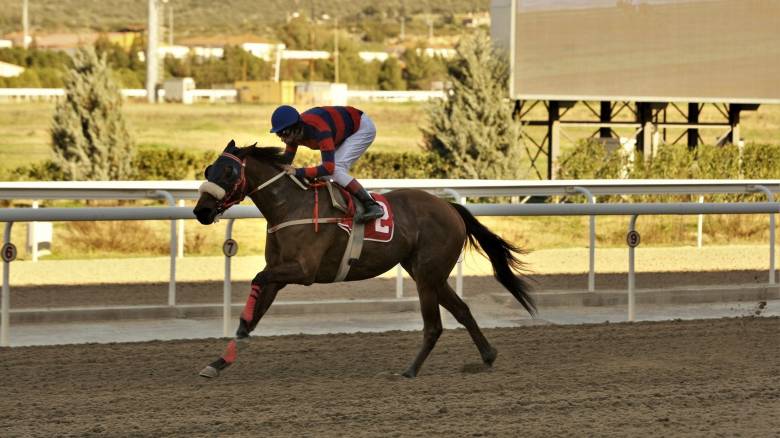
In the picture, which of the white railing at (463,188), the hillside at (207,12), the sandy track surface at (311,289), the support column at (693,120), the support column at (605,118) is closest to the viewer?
the sandy track surface at (311,289)

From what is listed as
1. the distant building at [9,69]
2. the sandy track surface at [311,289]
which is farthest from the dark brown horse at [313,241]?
the distant building at [9,69]

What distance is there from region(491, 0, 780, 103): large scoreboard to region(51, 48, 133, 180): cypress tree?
6701 mm

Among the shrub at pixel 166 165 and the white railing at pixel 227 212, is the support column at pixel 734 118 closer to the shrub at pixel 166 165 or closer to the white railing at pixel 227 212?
the shrub at pixel 166 165

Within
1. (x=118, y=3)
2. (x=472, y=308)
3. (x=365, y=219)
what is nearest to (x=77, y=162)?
(x=472, y=308)

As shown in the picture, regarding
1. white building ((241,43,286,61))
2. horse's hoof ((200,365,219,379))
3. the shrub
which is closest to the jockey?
horse's hoof ((200,365,219,379))

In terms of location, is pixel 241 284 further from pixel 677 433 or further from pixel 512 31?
pixel 512 31

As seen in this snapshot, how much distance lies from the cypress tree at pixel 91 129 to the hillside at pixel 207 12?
303 feet

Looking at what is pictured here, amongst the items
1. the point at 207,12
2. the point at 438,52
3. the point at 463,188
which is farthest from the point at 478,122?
the point at 207,12

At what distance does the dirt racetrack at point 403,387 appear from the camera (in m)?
5.05

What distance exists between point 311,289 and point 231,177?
17.3 ft

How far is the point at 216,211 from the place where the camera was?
5.93 metres

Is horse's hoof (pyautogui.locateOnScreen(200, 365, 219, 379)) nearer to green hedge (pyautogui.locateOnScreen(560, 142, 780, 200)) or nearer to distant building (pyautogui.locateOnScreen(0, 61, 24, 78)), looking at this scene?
green hedge (pyautogui.locateOnScreen(560, 142, 780, 200))

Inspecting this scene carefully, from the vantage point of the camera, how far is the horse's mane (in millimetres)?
6141

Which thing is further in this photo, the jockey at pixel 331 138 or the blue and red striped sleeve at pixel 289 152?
the blue and red striped sleeve at pixel 289 152
